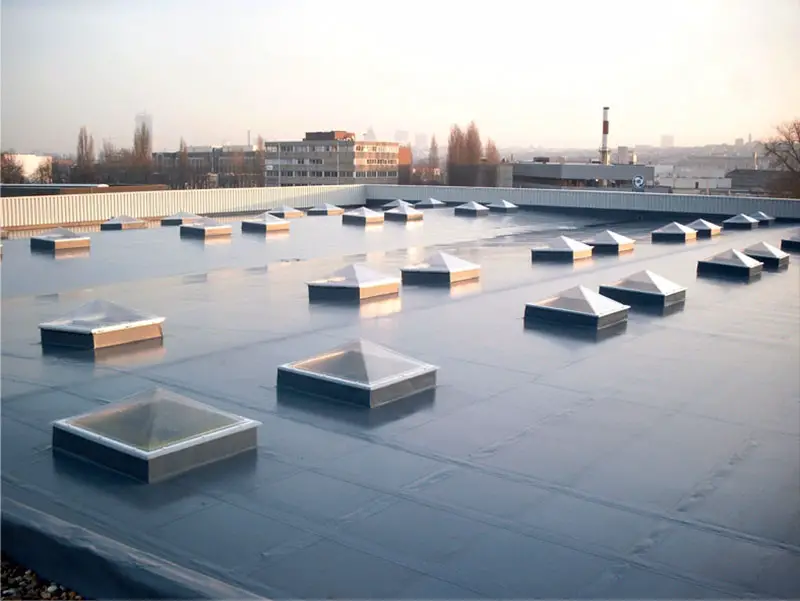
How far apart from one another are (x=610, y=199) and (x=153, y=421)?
1488 inches

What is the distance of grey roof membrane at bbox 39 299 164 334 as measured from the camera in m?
12.5

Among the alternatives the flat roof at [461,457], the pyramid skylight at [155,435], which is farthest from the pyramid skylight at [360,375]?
the pyramid skylight at [155,435]

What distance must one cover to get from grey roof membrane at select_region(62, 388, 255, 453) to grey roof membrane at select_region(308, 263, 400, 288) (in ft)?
29.8

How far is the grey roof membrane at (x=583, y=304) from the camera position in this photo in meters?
14.6

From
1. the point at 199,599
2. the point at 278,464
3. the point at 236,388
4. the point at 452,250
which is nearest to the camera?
the point at 199,599

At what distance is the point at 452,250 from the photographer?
2728 centimetres

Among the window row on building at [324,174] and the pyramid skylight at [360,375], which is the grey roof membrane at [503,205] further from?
the window row on building at [324,174]

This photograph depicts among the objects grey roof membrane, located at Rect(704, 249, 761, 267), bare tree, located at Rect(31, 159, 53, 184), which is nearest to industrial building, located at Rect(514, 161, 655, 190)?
bare tree, located at Rect(31, 159, 53, 184)

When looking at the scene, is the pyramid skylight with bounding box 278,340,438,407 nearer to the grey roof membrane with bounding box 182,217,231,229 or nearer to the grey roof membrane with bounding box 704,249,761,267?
the grey roof membrane with bounding box 704,249,761,267

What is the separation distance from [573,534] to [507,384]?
4.41 metres

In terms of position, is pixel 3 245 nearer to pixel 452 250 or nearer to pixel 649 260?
pixel 452 250

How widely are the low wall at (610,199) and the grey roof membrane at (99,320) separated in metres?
32.9

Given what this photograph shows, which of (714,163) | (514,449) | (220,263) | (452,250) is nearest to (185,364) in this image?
(514,449)

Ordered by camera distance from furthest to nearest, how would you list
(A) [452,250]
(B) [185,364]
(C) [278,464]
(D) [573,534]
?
(A) [452,250] < (B) [185,364] < (C) [278,464] < (D) [573,534]
